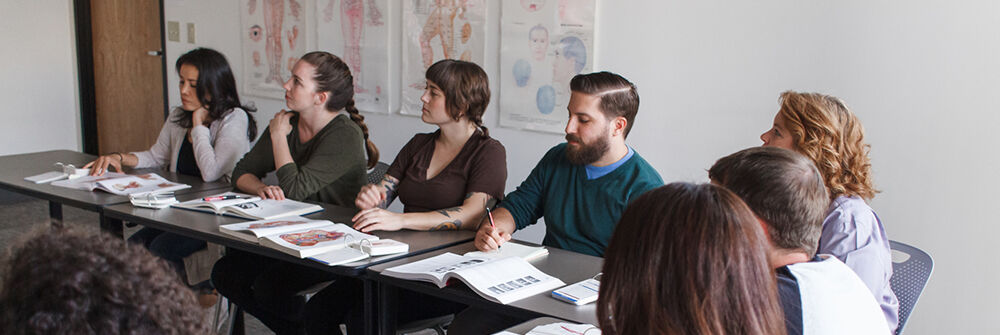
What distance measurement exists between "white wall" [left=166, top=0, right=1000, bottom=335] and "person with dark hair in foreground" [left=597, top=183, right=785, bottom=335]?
2171 mm

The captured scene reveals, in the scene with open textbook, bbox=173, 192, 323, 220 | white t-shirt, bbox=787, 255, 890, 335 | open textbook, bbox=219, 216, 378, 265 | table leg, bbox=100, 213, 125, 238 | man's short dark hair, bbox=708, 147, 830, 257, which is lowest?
table leg, bbox=100, 213, 125, 238

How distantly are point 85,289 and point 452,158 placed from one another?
7.35ft

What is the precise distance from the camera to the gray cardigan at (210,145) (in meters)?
3.35

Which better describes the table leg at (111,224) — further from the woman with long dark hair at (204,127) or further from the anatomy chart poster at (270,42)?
the anatomy chart poster at (270,42)

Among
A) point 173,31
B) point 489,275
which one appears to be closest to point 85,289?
point 489,275

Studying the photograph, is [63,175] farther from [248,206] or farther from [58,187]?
[248,206]

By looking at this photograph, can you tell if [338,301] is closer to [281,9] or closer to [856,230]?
[856,230]

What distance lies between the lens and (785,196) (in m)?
1.44

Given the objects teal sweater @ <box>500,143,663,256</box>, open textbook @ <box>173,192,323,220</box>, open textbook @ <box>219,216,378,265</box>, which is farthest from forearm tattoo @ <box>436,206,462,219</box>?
open textbook @ <box>173,192,323,220</box>

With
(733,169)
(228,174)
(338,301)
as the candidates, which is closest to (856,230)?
(733,169)

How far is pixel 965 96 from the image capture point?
2744mm

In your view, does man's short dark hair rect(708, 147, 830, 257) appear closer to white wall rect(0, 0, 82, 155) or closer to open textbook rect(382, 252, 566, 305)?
open textbook rect(382, 252, 566, 305)

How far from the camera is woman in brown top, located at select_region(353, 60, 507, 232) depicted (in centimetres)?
273

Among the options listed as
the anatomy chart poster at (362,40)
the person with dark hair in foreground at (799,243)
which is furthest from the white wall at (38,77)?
the person with dark hair in foreground at (799,243)
